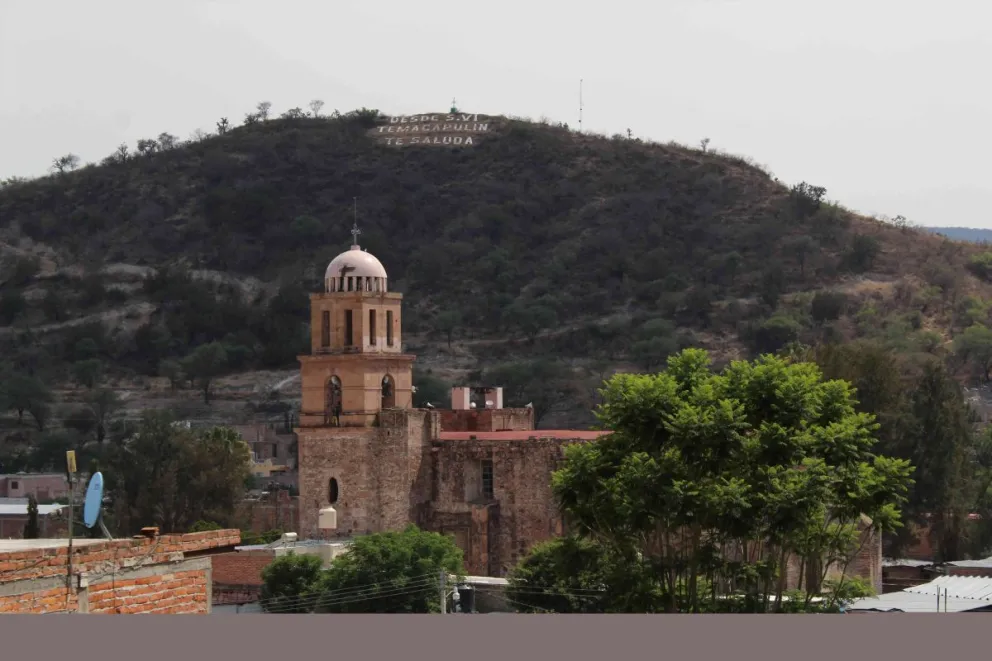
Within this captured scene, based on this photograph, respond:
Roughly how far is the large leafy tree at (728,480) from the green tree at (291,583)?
812 centimetres

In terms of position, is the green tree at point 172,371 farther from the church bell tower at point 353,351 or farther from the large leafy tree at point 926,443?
the church bell tower at point 353,351

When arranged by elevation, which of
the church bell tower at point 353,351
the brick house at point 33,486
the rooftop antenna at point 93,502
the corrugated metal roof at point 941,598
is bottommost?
the corrugated metal roof at point 941,598

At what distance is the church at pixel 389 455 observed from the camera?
52.3 metres

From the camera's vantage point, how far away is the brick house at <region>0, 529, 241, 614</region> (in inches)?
727

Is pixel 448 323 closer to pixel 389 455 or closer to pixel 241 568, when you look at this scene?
pixel 389 455

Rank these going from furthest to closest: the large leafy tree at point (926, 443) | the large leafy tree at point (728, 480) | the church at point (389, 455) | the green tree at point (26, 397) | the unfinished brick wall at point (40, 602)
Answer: the green tree at point (26, 397) → the large leafy tree at point (926, 443) → the church at point (389, 455) → the large leafy tree at point (728, 480) → the unfinished brick wall at point (40, 602)

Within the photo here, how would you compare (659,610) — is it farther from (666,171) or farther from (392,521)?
(666,171)

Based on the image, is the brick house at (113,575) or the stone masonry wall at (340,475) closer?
the brick house at (113,575)

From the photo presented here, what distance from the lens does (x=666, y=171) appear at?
14975cm

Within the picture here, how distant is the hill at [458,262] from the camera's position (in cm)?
11500

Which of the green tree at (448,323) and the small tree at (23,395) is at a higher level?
the green tree at (448,323)

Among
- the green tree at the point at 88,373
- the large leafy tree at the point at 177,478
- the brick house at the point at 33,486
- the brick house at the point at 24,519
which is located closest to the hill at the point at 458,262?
the green tree at the point at 88,373

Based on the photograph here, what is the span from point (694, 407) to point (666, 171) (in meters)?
113

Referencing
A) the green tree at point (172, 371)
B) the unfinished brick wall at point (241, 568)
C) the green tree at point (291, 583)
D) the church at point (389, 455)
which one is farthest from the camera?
the green tree at point (172, 371)
